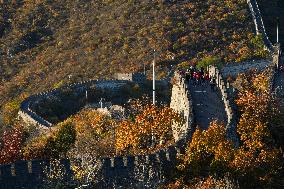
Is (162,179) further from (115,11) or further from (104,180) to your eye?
(115,11)

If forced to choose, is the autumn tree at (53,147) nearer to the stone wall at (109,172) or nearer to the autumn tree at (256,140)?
the stone wall at (109,172)

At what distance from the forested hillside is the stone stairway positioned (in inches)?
1145

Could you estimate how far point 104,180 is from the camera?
24156 mm

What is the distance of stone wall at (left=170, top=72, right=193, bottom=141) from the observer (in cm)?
2842

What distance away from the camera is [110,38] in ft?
251

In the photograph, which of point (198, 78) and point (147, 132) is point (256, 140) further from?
point (198, 78)

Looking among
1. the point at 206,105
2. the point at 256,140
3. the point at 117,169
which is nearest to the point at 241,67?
the point at 206,105

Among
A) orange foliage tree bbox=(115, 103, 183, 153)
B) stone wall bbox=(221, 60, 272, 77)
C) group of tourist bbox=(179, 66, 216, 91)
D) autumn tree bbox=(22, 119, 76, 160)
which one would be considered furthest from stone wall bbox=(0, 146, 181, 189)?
stone wall bbox=(221, 60, 272, 77)

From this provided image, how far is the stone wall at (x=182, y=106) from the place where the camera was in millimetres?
28425

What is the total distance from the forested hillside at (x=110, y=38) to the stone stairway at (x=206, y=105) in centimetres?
2909

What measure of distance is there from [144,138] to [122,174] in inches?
256

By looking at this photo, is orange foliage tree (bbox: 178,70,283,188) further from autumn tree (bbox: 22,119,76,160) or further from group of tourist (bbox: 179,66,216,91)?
group of tourist (bbox: 179,66,216,91)

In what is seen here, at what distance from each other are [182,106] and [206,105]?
142 cm

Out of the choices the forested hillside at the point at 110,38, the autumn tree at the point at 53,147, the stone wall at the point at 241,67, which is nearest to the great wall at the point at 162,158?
the autumn tree at the point at 53,147
